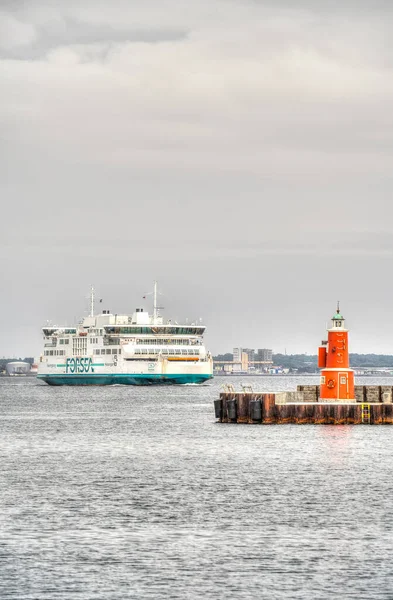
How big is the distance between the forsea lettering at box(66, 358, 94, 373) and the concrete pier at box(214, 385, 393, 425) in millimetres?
89923

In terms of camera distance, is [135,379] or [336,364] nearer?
[336,364]

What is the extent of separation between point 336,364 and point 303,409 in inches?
144

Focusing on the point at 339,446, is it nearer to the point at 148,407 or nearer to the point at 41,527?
A: the point at 41,527

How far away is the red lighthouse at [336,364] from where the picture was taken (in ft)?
225

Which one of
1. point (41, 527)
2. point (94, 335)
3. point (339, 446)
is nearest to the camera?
point (41, 527)

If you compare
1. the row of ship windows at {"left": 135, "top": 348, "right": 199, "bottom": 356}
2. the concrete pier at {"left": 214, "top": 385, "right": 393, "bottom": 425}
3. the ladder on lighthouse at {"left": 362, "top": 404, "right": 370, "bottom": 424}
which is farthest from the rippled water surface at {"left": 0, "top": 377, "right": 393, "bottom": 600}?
the row of ship windows at {"left": 135, "top": 348, "right": 199, "bottom": 356}

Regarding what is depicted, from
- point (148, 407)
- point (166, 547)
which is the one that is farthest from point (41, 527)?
point (148, 407)

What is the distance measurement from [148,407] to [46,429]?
33433 mm

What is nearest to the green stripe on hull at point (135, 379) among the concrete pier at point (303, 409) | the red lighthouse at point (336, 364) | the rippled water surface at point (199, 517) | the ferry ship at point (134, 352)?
the ferry ship at point (134, 352)

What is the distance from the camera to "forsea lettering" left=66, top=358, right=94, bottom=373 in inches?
6565

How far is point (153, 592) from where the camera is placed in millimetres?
26859

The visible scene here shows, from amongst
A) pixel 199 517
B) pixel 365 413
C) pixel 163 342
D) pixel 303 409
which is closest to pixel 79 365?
pixel 163 342

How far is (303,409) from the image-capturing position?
70.7 m

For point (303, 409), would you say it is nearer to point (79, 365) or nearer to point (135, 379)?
point (135, 379)
